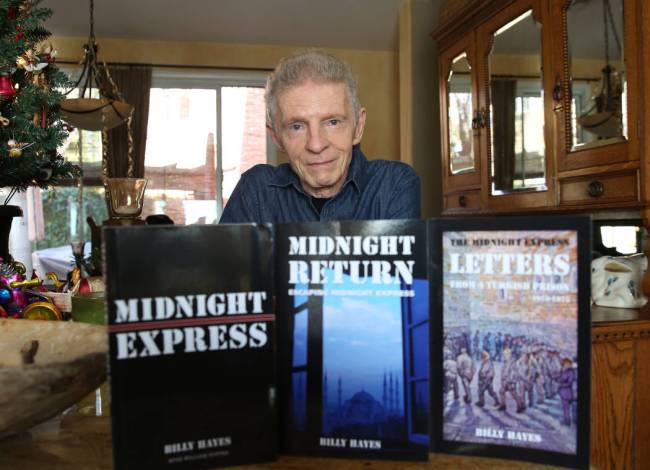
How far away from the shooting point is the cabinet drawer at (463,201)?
9.20ft

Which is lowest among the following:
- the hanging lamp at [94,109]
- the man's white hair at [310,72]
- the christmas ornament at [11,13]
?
the man's white hair at [310,72]

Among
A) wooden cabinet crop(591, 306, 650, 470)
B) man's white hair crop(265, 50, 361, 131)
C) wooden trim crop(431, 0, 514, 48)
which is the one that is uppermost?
wooden trim crop(431, 0, 514, 48)

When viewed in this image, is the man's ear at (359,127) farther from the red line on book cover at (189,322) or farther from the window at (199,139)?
the window at (199,139)

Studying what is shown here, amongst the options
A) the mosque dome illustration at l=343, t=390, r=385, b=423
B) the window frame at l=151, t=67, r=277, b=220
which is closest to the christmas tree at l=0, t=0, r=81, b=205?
the mosque dome illustration at l=343, t=390, r=385, b=423

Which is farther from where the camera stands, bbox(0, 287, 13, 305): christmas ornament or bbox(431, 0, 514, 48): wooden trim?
bbox(431, 0, 514, 48): wooden trim

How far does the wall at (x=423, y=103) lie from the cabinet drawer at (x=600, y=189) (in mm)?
2056

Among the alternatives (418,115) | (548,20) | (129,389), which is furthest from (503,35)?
(129,389)

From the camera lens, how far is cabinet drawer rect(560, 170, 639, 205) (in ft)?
5.63

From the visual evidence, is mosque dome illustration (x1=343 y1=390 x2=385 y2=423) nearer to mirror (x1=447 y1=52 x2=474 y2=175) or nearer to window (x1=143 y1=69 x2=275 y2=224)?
mirror (x1=447 y1=52 x2=474 y2=175)

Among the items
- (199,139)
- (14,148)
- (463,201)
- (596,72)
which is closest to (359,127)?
(14,148)

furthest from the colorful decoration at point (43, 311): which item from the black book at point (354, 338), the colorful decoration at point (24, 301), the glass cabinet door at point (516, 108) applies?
the glass cabinet door at point (516, 108)

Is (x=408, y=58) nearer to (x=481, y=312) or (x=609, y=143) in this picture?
(x=609, y=143)

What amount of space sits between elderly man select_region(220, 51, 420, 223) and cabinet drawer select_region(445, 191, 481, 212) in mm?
1643

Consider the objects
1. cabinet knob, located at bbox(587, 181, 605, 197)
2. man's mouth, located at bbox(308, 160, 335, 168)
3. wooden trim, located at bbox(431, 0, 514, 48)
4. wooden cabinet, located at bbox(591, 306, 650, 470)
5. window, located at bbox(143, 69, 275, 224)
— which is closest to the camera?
man's mouth, located at bbox(308, 160, 335, 168)
